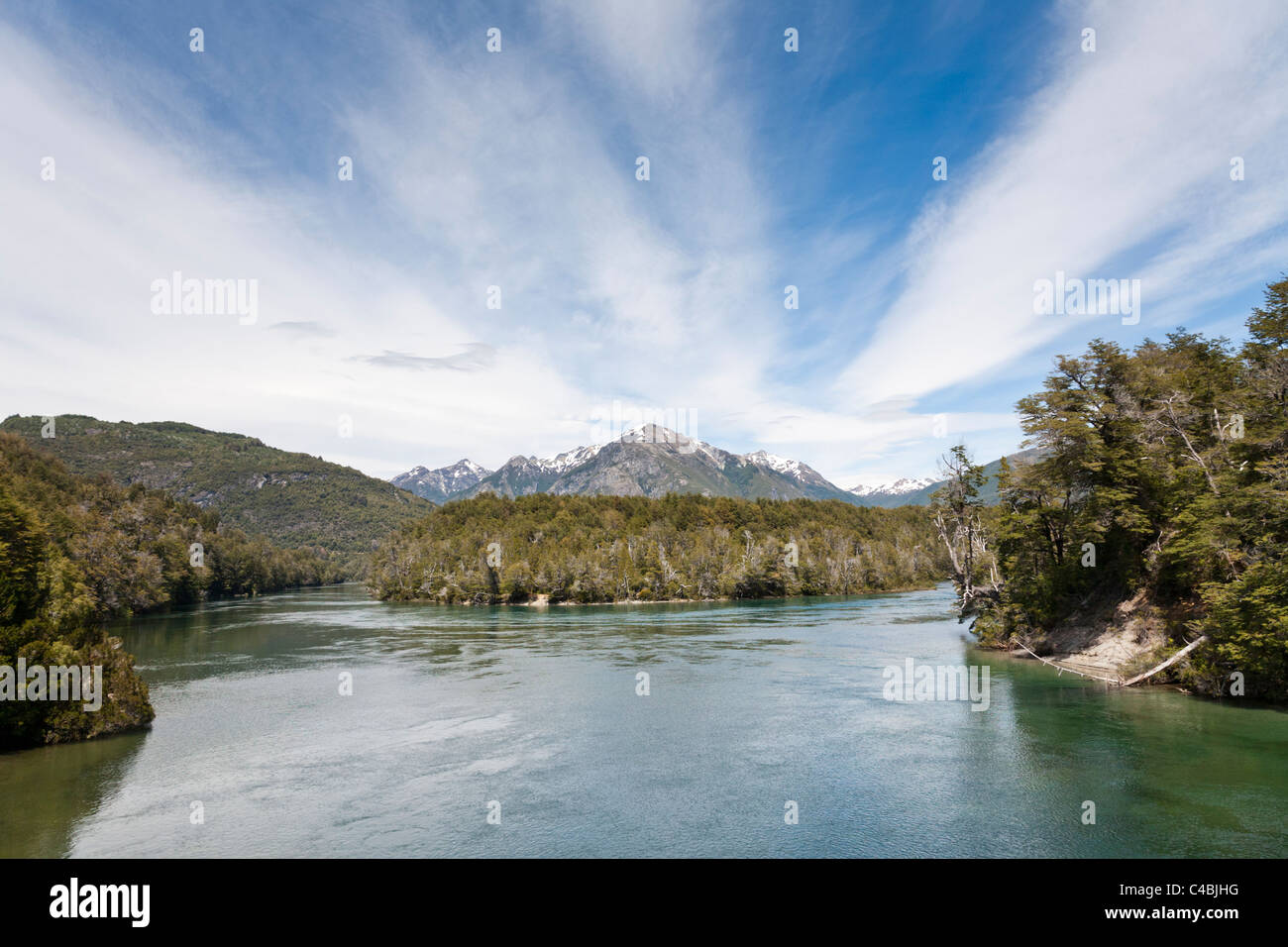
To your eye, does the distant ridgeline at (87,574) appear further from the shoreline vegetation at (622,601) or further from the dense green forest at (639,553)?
the shoreline vegetation at (622,601)

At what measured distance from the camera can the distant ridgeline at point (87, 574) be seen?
89.0 feet

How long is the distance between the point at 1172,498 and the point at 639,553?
98.7m

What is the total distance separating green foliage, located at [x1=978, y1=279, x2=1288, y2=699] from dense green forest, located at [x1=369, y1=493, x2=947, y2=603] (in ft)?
242

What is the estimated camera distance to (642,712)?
33.6 m

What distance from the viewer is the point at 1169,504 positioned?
37094 millimetres

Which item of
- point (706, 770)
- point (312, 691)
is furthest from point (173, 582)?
point (706, 770)

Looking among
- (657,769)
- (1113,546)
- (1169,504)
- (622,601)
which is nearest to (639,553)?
(622,601)

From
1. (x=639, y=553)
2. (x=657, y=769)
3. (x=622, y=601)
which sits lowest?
(x=622, y=601)

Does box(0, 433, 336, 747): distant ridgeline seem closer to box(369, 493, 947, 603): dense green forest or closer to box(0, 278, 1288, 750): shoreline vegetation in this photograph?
box(0, 278, 1288, 750): shoreline vegetation

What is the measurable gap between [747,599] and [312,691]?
91673 millimetres

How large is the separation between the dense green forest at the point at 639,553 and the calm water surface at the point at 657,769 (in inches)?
2946

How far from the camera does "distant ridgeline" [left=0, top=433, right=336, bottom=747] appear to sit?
2714 centimetres

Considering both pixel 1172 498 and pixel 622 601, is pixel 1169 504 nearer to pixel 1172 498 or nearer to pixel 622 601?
pixel 1172 498

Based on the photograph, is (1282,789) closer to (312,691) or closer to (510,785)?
→ (510,785)
